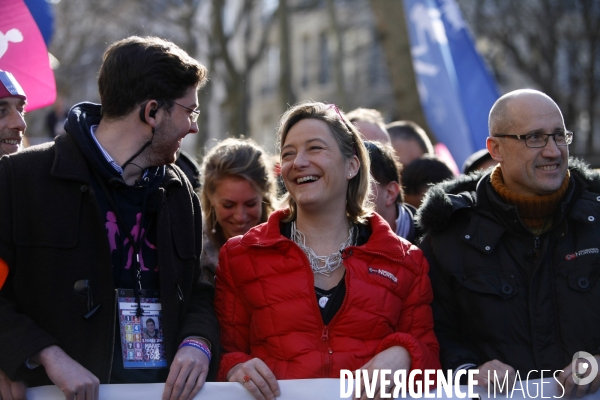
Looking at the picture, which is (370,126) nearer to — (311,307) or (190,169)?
(190,169)

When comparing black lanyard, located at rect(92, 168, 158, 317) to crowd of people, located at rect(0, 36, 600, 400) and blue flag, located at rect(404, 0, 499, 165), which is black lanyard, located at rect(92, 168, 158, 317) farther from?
blue flag, located at rect(404, 0, 499, 165)

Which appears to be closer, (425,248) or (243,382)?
(243,382)

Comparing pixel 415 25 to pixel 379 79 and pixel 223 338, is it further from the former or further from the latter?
→ pixel 379 79

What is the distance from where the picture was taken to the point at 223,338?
4105 mm

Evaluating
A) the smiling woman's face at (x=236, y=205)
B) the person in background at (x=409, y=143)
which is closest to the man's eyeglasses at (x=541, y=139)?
the smiling woman's face at (x=236, y=205)

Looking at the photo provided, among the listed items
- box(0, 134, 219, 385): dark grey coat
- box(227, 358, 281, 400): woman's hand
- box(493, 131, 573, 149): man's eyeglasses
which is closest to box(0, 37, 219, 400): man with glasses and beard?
box(0, 134, 219, 385): dark grey coat

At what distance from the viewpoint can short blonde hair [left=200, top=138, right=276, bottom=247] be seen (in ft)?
18.0

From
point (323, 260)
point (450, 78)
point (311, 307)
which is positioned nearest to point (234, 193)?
point (323, 260)

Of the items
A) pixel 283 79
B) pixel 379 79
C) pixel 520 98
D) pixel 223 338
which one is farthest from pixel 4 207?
pixel 379 79

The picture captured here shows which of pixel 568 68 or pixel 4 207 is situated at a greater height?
pixel 568 68

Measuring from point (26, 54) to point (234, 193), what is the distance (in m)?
1.63

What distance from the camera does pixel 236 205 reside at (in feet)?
17.9

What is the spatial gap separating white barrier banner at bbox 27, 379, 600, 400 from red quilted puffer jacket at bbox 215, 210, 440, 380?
0.24 feet

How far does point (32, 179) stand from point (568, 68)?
26405 mm
